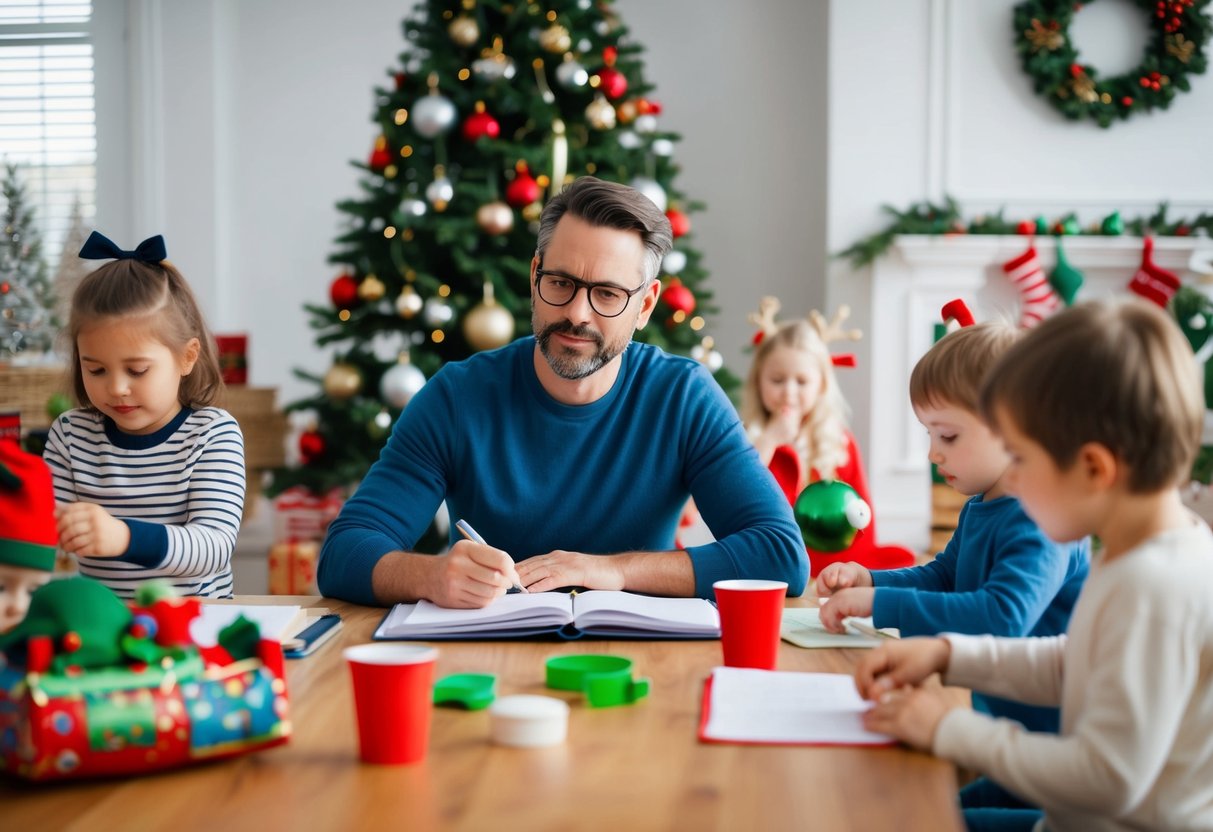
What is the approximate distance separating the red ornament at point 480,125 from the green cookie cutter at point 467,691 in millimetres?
2923

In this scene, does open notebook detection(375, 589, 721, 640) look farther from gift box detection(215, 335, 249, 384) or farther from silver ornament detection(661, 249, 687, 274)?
gift box detection(215, 335, 249, 384)

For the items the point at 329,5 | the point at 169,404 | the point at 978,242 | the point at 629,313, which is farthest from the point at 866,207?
the point at 169,404

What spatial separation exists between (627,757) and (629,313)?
997mm

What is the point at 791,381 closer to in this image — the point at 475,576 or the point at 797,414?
the point at 797,414

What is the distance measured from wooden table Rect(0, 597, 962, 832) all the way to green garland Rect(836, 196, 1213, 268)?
368cm

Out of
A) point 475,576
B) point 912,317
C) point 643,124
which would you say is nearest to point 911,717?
point 475,576

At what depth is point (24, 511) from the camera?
0.99 metres

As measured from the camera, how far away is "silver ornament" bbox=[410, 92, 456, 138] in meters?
3.74

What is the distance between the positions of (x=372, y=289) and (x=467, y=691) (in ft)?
9.59

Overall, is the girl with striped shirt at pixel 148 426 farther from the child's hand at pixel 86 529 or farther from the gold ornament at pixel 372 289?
the gold ornament at pixel 372 289

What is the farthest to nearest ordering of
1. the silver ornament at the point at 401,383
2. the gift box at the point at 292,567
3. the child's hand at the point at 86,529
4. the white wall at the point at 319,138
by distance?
the white wall at the point at 319,138, the gift box at the point at 292,567, the silver ornament at the point at 401,383, the child's hand at the point at 86,529

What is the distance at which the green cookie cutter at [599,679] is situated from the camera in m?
1.04

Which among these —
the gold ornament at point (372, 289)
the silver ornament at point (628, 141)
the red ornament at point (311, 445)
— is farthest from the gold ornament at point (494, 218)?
the red ornament at point (311, 445)

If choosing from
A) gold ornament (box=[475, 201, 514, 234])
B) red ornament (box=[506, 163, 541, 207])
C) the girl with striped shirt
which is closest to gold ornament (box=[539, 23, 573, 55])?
red ornament (box=[506, 163, 541, 207])
